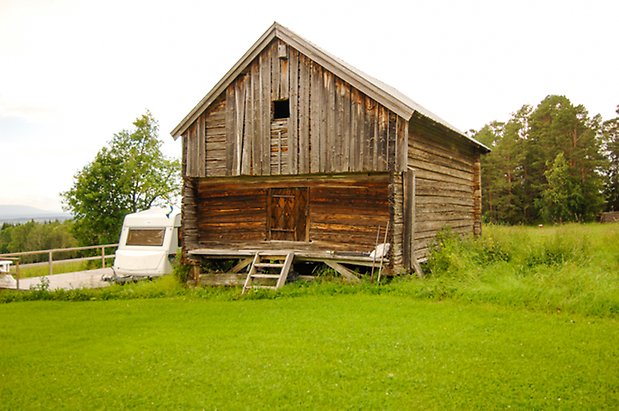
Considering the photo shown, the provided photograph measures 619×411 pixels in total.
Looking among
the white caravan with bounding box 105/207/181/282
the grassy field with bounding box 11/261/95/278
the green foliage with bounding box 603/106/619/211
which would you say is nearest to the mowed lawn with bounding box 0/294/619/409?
the white caravan with bounding box 105/207/181/282

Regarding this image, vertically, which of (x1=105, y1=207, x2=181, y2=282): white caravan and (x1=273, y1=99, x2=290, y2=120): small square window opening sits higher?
(x1=273, y1=99, x2=290, y2=120): small square window opening

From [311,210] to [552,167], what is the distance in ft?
117

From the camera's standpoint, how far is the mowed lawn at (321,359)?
19.6 feet

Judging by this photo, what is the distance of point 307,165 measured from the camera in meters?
14.5

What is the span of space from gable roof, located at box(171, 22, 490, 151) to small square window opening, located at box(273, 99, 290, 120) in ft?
5.16

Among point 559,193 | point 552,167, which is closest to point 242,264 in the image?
point 559,193

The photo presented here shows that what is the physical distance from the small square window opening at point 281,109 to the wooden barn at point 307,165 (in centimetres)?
3

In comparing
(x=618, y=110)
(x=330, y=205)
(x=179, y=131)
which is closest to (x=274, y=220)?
(x=330, y=205)

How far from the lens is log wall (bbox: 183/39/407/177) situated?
13719 mm

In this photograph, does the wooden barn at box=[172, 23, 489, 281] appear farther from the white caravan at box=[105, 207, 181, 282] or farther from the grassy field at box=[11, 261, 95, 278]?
the grassy field at box=[11, 261, 95, 278]

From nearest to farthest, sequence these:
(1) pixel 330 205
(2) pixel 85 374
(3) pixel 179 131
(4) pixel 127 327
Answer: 1. (2) pixel 85 374
2. (4) pixel 127 327
3. (1) pixel 330 205
4. (3) pixel 179 131

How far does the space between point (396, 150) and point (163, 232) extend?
995 cm

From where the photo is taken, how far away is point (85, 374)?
7141mm

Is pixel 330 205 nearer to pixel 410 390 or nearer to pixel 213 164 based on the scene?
pixel 213 164
